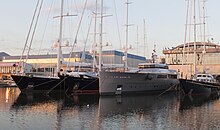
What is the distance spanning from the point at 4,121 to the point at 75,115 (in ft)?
19.6

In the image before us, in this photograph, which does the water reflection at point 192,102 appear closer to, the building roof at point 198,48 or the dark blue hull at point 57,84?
the dark blue hull at point 57,84

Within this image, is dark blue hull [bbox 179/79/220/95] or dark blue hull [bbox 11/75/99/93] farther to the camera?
dark blue hull [bbox 179/79/220/95]

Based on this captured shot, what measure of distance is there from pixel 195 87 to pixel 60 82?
2152cm

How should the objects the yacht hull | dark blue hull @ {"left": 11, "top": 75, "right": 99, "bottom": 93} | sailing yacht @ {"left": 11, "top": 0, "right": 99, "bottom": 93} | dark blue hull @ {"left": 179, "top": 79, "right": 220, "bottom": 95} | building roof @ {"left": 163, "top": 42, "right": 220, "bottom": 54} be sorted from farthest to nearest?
building roof @ {"left": 163, "top": 42, "right": 220, "bottom": 54} < dark blue hull @ {"left": 179, "top": 79, "right": 220, "bottom": 95} < dark blue hull @ {"left": 11, "top": 75, "right": 99, "bottom": 93} < sailing yacht @ {"left": 11, "top": 0, "right": 99, "bottom": 93} < the yacht hull

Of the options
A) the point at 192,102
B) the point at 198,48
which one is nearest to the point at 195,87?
the point at 192,102

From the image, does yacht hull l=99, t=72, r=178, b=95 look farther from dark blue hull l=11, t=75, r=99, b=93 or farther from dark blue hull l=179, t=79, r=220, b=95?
dark blue hull l=179, t=79, r=220, b=95

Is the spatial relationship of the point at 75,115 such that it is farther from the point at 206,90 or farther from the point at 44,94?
the point at 206,90

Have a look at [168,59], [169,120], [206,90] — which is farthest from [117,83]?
[168,59]

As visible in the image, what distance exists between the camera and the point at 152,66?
54.8 m

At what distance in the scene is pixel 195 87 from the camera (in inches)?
1903

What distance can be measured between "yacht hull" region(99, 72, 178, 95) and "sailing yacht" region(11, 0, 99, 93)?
3830 mm

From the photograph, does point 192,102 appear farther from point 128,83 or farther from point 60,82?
point 60,82

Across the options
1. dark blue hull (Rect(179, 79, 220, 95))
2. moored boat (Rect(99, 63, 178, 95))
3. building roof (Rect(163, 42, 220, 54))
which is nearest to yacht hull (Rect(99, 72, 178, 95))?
moored boat (Rect(99, 63, 178, 95))

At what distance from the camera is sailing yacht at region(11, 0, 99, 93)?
4544 cm
